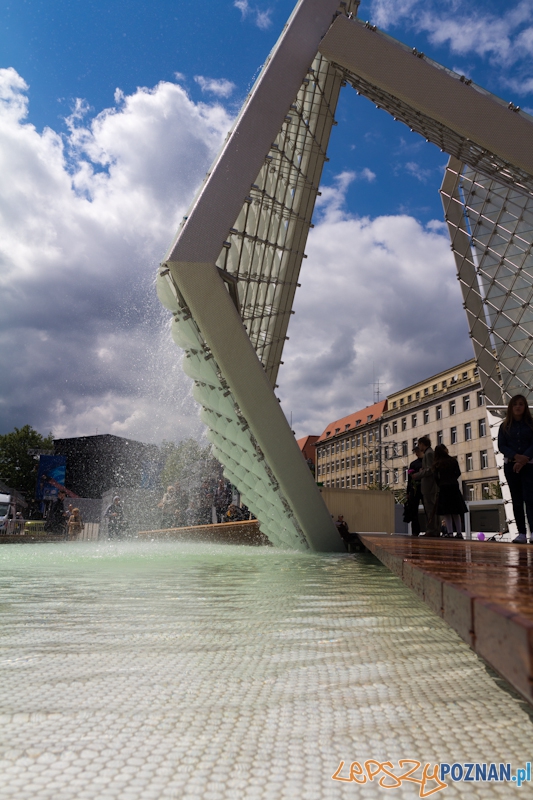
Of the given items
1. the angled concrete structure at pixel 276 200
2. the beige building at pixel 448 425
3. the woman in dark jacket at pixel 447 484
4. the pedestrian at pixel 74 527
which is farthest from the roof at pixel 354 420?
the woman in dark jacket at pixel 447 484

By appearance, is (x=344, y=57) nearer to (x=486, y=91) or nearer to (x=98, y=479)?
(x=486, y=91)

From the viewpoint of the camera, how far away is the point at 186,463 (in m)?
31.3

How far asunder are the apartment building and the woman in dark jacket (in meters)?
78.5

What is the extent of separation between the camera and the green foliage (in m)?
25.3

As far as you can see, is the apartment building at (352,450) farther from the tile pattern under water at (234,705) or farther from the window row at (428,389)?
the tile pattern under water at (234,705)

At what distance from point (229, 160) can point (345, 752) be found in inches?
331

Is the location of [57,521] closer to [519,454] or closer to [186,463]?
[186,463]

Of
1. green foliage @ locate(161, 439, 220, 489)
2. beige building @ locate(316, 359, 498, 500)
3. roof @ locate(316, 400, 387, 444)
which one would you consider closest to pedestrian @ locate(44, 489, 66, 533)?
green foliage @ locate(161, 439, 220, 489)


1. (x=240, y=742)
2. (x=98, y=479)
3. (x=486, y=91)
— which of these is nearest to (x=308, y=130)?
(x=486, y=91)

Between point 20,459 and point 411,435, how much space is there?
52.2 m

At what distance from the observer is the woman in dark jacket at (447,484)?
351 inches

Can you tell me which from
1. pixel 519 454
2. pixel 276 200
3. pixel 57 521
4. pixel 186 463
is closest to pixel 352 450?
pixel 186 463

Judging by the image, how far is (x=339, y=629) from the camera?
8.96 feet

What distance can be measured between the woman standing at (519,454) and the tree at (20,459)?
242ft
